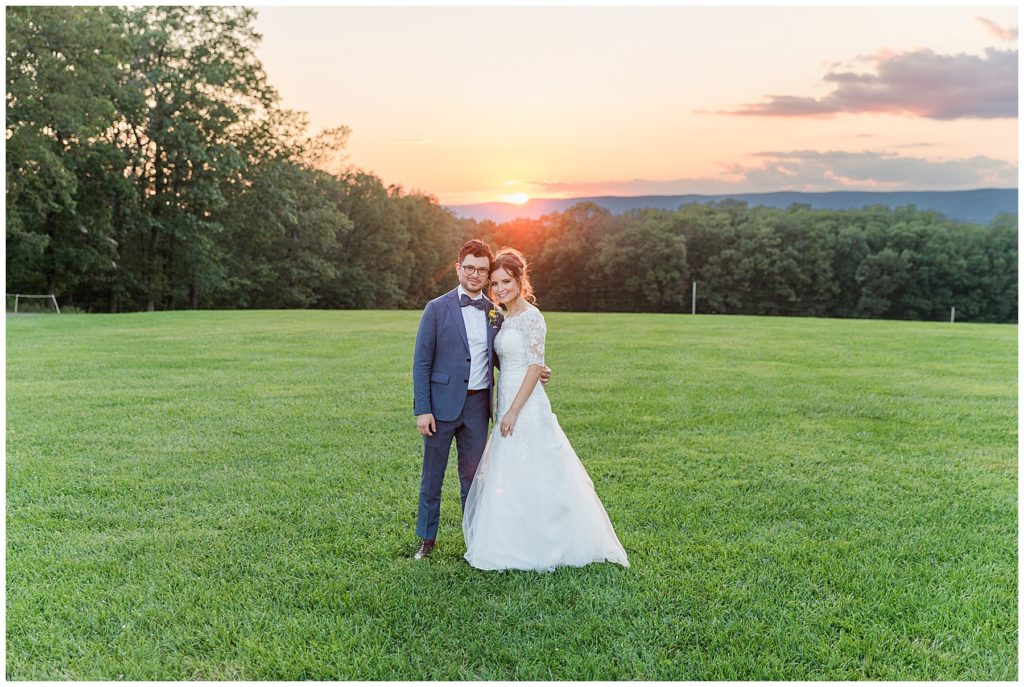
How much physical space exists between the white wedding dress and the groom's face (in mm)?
298

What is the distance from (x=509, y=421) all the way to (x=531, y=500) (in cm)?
50

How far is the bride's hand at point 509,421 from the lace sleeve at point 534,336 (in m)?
0.34

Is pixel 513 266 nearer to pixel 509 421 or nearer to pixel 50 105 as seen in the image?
pixel 509 421

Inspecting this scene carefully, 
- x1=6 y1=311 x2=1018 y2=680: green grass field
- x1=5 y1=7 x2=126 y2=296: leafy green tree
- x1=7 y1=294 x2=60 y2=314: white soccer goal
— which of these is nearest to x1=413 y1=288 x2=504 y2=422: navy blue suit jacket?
x1=6 y1=311 x2=1018 y2=680: green grass field

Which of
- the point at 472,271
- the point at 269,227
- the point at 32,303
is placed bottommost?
the point at 32,303

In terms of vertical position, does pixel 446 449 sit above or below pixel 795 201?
below

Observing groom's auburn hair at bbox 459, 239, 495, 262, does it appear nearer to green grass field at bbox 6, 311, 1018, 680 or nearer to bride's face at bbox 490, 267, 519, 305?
bride's face at bbox 490, 267, 519, 305

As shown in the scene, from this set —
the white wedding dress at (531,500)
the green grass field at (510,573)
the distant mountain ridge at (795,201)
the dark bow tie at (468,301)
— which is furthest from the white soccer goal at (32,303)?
the distant mountain ridge at (795,201)

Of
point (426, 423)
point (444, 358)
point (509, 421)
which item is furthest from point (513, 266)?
point (426, 423)

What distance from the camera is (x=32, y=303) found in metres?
32.9

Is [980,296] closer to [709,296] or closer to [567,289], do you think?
[709,296]

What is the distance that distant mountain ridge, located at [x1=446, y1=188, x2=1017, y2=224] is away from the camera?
6619cm

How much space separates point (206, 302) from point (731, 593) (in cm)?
4323

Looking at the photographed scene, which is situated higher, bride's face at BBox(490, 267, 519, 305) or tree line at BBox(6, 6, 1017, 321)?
tree line at BBox(6, 6, 1017, 321)
